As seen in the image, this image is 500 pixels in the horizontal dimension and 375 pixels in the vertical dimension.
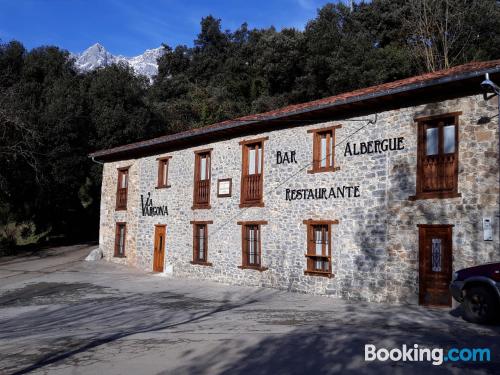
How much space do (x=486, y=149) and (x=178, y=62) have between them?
45.4 metres

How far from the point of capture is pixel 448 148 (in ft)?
43.1

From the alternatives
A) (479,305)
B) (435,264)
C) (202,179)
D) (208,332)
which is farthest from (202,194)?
(479,305)

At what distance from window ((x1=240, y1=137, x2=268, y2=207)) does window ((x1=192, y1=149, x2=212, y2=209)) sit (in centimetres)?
205

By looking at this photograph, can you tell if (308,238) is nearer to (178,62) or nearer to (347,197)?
(347,197)

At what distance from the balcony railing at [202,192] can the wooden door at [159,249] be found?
103 inches

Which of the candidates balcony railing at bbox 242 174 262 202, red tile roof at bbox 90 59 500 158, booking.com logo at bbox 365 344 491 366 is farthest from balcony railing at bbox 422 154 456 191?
balcony railing at bbox 242 174 262 202

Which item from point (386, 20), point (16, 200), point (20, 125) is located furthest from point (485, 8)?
point (16, 200)

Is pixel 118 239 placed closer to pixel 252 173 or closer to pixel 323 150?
pixel 252 173

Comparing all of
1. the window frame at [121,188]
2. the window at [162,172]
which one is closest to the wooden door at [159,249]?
the window at [162,172]

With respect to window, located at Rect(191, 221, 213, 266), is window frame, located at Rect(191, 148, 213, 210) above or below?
above

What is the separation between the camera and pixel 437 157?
43.4 feet

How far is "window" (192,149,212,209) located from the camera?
20359 mm

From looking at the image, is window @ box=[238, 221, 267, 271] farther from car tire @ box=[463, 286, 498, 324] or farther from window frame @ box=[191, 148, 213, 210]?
car tire @ box=[463, 286, 498, 324]

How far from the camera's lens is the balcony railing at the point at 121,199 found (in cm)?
2490
